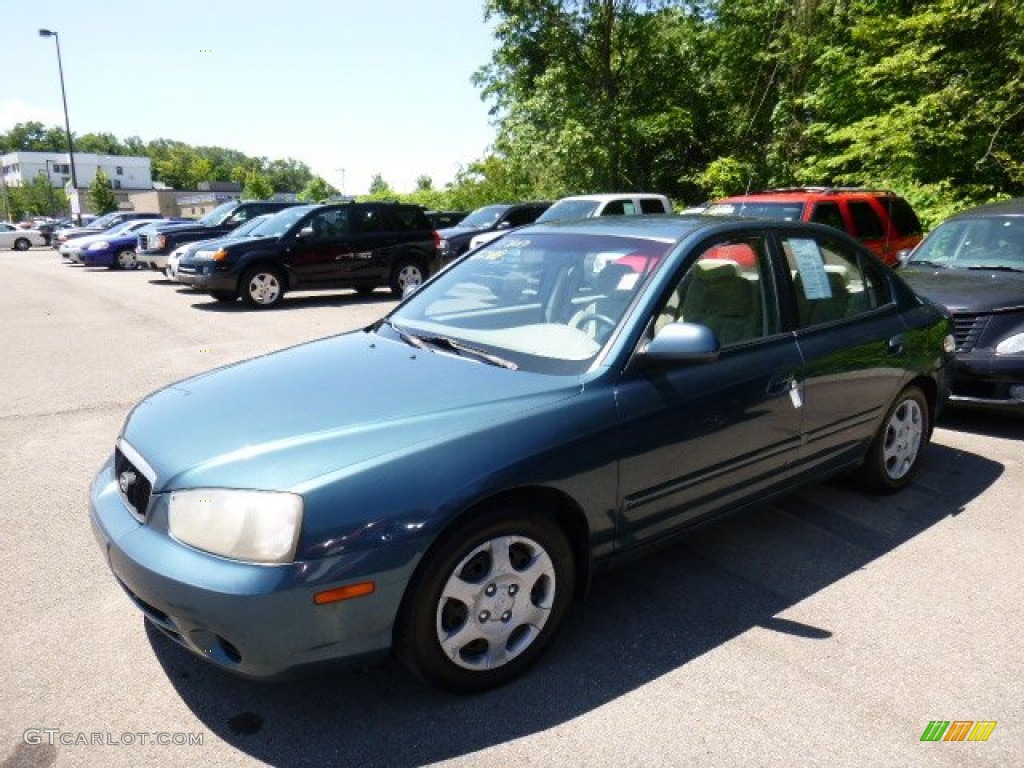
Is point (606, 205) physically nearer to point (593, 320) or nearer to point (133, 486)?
point (593, 320)

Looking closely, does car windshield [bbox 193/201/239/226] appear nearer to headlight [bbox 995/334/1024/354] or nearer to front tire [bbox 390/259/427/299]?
front tire [bbox 390/259/427/299]

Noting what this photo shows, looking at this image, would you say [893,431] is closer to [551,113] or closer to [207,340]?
[207,340]

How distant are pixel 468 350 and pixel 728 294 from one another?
1226 mm

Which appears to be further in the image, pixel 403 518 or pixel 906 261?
pixel 906 261

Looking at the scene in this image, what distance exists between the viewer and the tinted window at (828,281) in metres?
3.71

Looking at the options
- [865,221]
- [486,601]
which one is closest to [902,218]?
[865,221]

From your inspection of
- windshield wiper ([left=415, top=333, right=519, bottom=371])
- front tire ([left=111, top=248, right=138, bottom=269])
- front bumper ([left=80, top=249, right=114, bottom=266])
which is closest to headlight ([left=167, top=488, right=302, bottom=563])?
windshield wiper ([left=415, top=333, right=519, bottom=371])

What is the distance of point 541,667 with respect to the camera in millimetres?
2771

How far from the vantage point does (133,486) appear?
2648 millimetres

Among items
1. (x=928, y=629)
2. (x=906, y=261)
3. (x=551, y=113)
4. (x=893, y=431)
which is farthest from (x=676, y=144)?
(x=928, y=629)

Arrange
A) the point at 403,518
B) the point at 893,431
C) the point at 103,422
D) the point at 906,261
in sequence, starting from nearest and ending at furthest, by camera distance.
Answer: the point at 403,518, the point at 893,431, the point at 103,422, the point at 906,261

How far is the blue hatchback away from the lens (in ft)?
7.35

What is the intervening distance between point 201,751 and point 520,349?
1.81 metres

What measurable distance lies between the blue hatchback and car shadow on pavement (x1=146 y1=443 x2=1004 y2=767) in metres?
0.16
